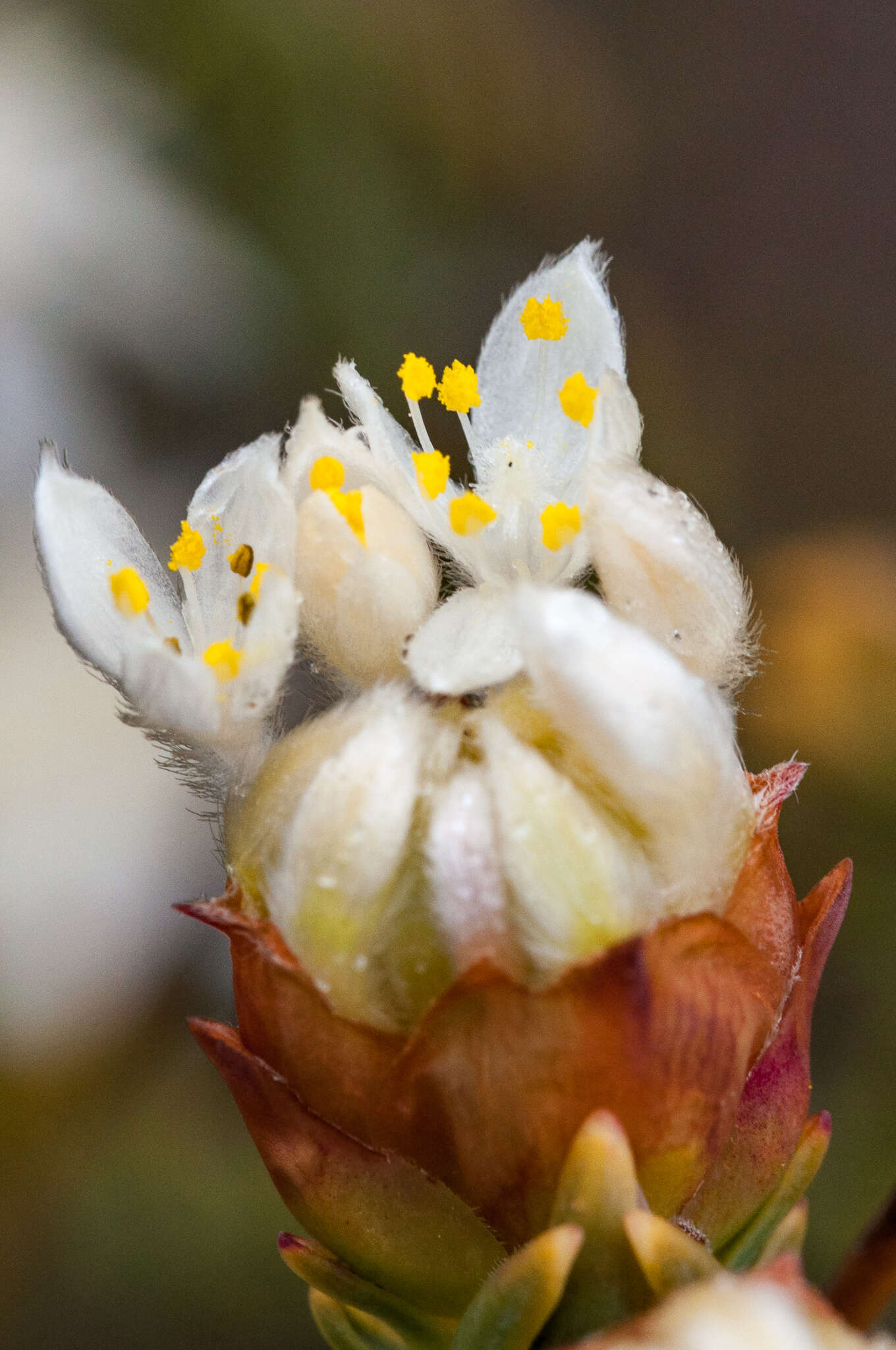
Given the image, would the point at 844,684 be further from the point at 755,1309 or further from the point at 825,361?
the point at 755,1309

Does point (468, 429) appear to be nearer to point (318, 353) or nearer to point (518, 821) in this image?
point (518, 821)

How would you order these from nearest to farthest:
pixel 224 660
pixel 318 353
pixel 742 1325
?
pixel 742 1325 → pixel 224 660 → pixel 318 353

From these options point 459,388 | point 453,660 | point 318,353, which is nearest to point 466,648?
point 453,660

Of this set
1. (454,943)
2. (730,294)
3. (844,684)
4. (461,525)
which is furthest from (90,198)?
(454,943)

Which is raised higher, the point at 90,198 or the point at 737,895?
the point at 90,198

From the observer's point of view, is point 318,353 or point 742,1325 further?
point 318,353

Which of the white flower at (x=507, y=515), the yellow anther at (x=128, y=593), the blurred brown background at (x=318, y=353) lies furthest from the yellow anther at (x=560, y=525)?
the blurred brown background at (x=318, y=353)

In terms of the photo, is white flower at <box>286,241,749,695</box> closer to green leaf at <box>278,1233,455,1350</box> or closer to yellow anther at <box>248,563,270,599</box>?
yellow anther at <box>248,563,270,599</box>
